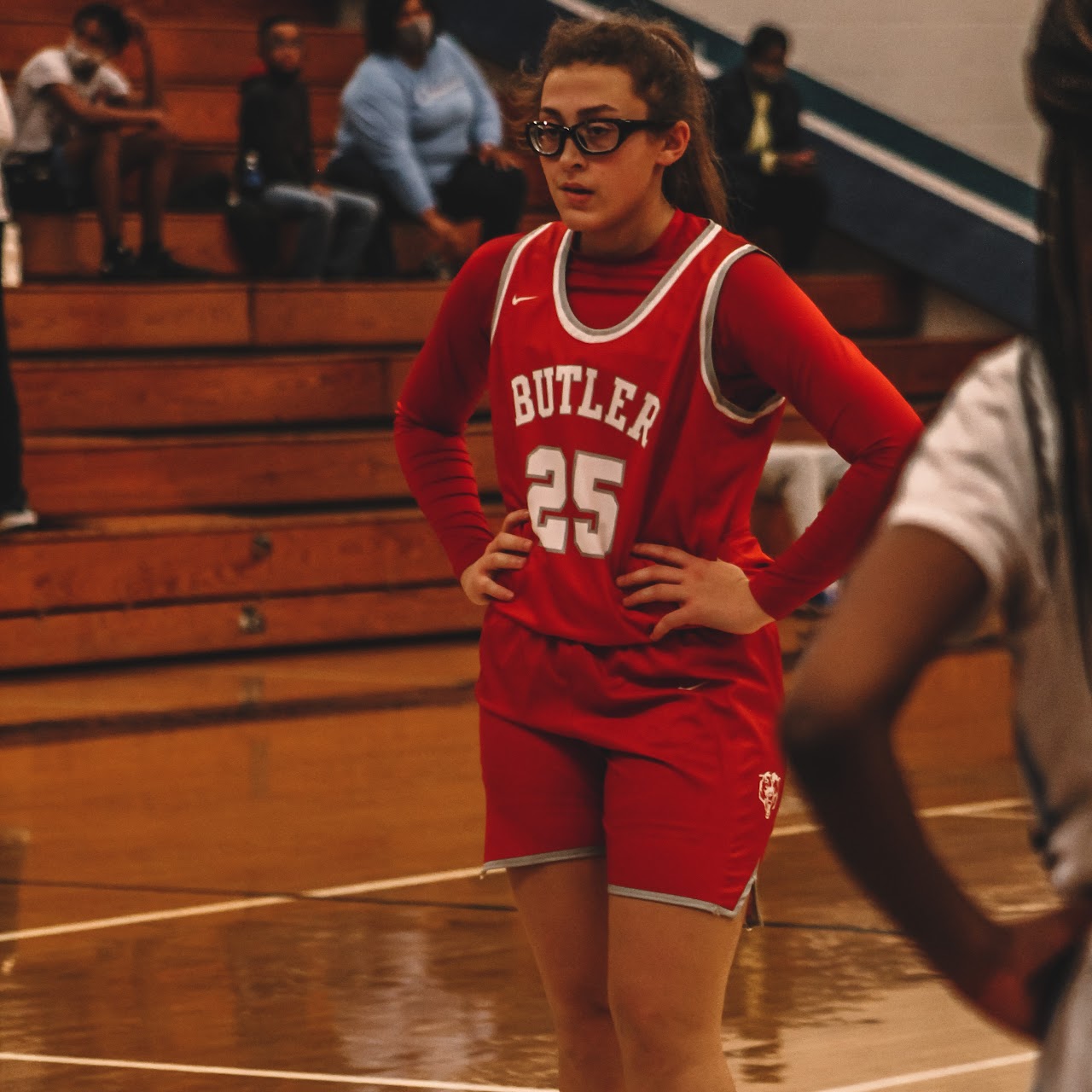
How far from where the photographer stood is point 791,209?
9.19 meters

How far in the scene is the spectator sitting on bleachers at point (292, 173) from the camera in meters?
7.91

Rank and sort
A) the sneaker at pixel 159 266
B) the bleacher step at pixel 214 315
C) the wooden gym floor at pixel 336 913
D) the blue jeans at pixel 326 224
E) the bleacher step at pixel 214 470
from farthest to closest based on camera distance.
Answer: the blue jeans at pixel 326 224 < the sneaker at pixel 159 266 < the bleacher step at pixel 214 315 < the bleacher step at pixel 214 470 < the wooden gym floor at pixel 336 913

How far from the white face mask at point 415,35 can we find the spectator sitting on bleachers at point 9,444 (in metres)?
2.04

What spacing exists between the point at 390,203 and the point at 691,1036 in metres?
6.46

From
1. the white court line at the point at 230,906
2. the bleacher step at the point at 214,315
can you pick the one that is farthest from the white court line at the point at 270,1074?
the bleacher step at the point at 214,315

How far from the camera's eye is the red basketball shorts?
2.17m

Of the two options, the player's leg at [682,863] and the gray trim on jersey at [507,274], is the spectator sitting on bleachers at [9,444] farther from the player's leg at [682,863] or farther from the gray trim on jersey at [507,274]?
the player's leg at [682,863]

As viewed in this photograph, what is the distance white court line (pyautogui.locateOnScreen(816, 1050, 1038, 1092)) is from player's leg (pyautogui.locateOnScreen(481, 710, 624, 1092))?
1.04m

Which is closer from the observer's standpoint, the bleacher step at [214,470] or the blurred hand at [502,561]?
the blurred hand at [502,561]

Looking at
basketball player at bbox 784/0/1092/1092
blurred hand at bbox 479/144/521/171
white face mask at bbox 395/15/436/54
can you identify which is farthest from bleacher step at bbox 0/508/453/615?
basketball player at bbox 784/0/1092/1092

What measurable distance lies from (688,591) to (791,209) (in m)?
7.22

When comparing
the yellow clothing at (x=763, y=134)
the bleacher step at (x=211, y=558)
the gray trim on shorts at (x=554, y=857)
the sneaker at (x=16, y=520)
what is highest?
the yellow clothing at (x=763, y=134)

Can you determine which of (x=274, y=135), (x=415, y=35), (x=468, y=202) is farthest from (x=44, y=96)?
(x=468, y=202)

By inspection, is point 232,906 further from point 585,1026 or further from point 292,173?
point 292,173
